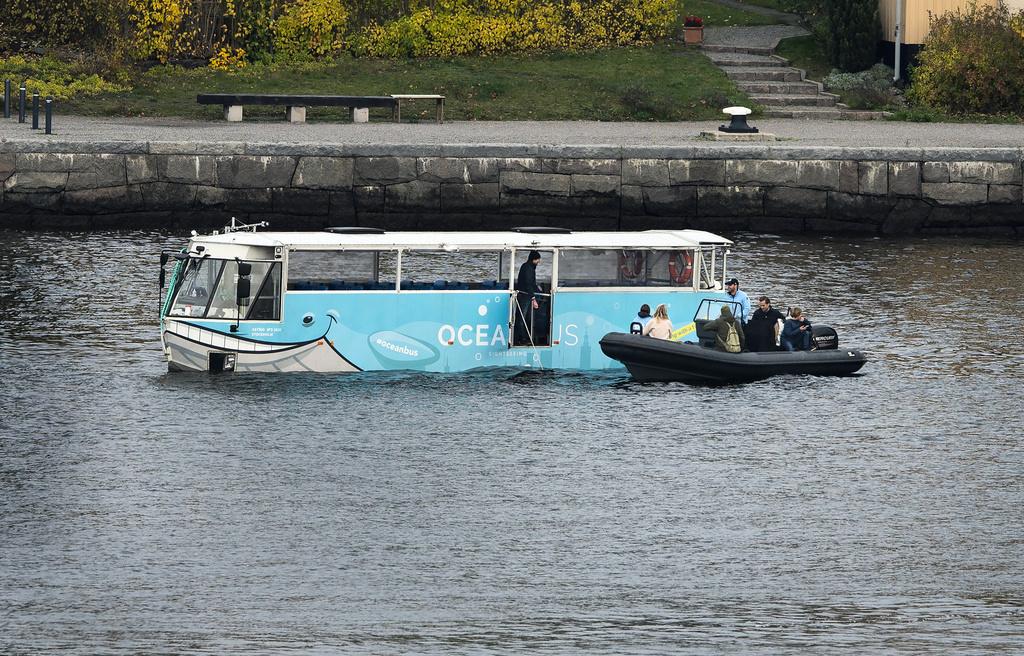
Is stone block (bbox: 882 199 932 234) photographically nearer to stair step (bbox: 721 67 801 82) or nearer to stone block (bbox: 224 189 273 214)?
stair step (bbox: 721 67 801 82)

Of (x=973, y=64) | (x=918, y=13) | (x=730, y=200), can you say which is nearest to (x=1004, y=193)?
(x=730, y=200)

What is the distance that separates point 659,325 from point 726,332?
971 millimetres

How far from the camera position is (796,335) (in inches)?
1013

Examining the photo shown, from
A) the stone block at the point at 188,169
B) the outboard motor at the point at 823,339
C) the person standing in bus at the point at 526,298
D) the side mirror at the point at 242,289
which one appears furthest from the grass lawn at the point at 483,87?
the side mirror at the point at 242,289

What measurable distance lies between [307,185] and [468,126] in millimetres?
5312

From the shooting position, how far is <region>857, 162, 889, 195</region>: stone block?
39.5 meters

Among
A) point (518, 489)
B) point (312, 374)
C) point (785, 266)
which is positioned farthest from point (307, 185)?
point (518, 489)

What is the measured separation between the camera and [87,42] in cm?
4822

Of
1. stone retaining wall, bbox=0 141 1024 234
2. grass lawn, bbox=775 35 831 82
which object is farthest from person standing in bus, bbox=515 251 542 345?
grass lawn, bbox=775 35 831 82

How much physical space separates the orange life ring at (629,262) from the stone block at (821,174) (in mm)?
14483

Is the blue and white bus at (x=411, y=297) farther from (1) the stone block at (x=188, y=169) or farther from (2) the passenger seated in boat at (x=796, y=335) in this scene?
(1) the stone block at (x=188, y=169)

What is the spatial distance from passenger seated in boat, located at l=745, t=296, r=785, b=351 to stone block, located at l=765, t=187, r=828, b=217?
14.3 m

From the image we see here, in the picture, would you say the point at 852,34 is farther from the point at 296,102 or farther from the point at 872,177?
the point at 296,102

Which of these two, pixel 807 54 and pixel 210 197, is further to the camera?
pixel 807 54
